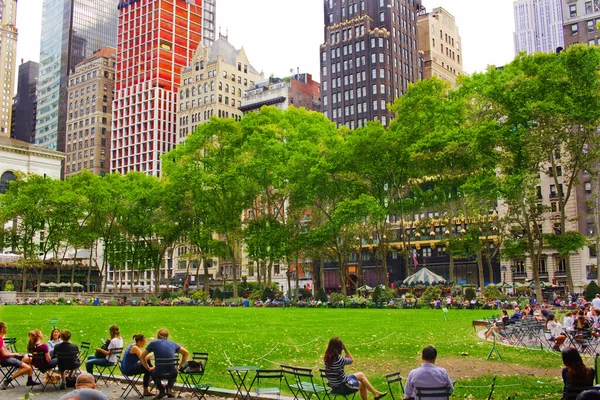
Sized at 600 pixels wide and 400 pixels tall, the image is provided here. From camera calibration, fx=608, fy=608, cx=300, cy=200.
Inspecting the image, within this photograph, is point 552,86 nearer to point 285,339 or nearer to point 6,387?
point 285,339

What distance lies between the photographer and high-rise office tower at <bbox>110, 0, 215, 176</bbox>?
500ft

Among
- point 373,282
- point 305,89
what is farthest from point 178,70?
point 373,282

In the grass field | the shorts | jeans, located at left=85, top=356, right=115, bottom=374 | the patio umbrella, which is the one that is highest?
the patio umbrella

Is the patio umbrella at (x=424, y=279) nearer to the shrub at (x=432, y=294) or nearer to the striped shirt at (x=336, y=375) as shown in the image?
the shrub at (x=432, y=294)

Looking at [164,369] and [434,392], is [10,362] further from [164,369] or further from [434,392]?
[434,392]

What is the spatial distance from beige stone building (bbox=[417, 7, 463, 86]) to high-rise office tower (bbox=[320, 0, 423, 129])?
7.16 metres

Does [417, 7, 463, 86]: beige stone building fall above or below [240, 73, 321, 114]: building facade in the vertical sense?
above

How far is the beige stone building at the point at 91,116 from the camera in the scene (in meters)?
163

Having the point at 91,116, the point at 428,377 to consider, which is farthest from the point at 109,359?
the point at 91,116

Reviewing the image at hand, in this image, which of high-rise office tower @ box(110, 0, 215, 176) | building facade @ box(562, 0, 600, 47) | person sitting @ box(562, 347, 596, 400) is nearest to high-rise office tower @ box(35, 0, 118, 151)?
high-rise office tower @ box(110, 0, 215, 176)

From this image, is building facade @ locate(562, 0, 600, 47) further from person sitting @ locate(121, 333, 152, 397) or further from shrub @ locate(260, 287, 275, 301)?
person sitting @ locate(121, 333, 152, 397)

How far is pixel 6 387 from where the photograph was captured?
49.3 feet

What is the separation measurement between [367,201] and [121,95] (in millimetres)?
120093

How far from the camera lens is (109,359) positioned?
51.9 ft
